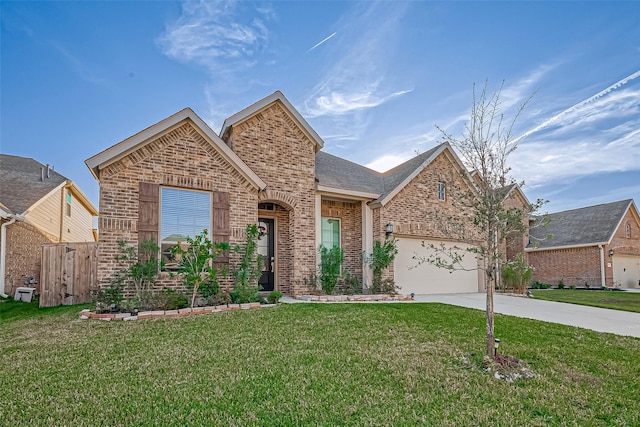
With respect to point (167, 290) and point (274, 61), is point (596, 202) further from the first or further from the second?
point (167, 290)

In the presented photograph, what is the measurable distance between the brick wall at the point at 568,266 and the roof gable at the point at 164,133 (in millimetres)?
19560

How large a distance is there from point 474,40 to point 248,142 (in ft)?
22.1

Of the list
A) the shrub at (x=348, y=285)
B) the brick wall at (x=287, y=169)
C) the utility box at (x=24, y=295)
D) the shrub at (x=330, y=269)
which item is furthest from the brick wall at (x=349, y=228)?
the utility box at (x=24, y=295)

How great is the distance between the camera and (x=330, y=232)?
42.2ft

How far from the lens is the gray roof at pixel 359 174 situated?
12.8m

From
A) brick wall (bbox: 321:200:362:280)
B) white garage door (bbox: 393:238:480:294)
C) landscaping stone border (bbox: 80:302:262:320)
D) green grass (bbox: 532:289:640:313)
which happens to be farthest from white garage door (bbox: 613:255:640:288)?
landscaping stone border (bbox: 80:302:262:320)

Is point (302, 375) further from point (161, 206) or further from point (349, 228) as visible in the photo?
point (349, 228)

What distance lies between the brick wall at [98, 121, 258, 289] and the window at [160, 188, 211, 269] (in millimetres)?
232

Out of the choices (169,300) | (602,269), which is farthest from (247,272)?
(602,269)

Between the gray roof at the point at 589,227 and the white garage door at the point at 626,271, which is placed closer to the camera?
the gray roof at the point at 589,227

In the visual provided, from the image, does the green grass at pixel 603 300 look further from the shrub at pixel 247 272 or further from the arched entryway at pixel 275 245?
the shrub at pixel 247 272

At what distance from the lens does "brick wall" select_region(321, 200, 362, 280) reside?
12.8 meters

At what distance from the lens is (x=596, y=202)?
25.1 meters

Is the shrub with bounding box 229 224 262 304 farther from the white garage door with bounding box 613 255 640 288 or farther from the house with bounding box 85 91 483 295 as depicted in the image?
the white garage door with bounding box 613 255 640 288
